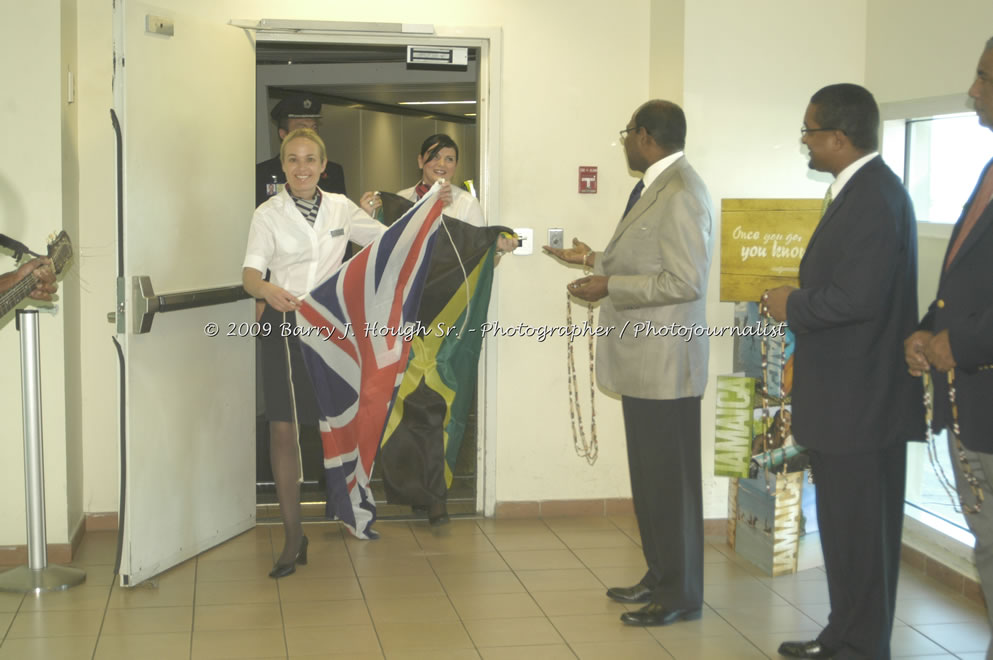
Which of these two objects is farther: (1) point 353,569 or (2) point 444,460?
(2) point 444,460

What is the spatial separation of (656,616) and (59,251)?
255 cm

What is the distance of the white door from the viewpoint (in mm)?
3812

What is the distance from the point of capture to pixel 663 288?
3338mm

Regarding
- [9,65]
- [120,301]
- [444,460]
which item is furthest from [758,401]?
[9,65]

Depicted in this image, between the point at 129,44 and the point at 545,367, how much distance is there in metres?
2.36

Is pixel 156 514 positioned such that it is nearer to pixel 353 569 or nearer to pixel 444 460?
pixel 353 569

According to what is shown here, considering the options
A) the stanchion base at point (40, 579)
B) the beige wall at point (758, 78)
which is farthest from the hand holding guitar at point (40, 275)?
the beige wall at point (758, 78)

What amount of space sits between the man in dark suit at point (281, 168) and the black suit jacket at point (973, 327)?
10.8 ft

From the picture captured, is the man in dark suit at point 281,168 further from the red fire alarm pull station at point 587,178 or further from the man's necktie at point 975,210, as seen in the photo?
the man's necktie at point 975,210

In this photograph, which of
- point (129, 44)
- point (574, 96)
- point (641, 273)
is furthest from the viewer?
point (574, 96)

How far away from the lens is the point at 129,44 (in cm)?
372

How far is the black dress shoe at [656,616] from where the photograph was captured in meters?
3.56

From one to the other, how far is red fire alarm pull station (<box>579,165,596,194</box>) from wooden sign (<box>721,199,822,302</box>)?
0.73 metres

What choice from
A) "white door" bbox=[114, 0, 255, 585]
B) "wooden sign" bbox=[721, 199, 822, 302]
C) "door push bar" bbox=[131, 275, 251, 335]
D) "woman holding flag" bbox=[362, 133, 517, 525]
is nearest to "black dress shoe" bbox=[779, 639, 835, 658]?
"wooden sign" bbox=[721, 199, 822, 302]
